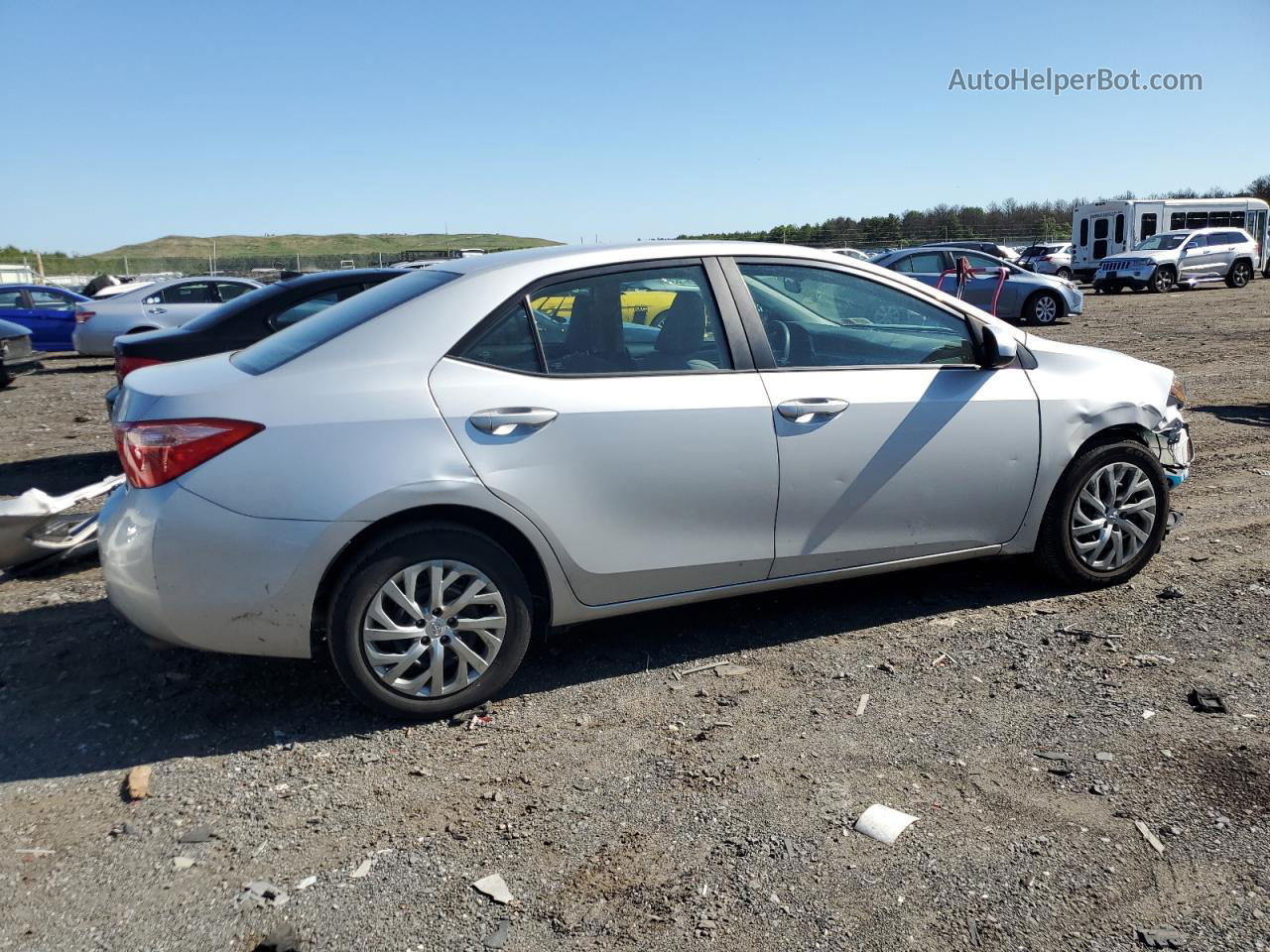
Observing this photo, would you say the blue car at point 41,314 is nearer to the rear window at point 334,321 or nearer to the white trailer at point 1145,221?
the rear window at point 334,321

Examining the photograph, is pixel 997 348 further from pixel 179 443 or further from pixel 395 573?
pixel 179 443

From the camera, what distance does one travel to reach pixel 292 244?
92125mm

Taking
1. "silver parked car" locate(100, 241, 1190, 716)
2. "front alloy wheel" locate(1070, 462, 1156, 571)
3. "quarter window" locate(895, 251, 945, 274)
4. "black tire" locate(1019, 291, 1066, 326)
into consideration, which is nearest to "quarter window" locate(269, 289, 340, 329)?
"silver parked car" locate(100, 241, 1190, 716)

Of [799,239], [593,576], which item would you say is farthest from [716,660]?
[799,239]

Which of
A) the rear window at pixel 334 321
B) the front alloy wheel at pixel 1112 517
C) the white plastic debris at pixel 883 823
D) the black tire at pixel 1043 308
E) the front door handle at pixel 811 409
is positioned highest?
the rear window at pixel 334 321

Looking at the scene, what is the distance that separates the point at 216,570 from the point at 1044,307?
813 inches

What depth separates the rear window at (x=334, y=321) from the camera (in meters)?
3.94

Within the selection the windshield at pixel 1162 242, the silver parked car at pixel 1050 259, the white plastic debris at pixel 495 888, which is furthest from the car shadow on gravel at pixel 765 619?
the silver parked car at pixel 1050 259

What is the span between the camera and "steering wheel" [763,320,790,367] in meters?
4.35

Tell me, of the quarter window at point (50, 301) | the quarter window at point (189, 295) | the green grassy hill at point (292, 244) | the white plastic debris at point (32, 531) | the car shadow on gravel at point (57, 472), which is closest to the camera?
the white plastic debris at point (32, 531)

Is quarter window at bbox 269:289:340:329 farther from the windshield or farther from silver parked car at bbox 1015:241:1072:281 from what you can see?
silver parked car at bbox 1015:241:1072:281

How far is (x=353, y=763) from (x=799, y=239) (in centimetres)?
5534

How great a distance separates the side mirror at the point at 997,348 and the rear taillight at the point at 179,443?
3011mm

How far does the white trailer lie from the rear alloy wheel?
15510 millimetres
